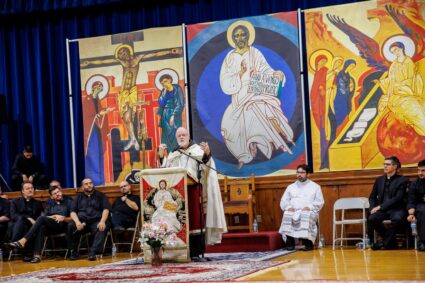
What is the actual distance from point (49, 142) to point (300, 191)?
5.20 m

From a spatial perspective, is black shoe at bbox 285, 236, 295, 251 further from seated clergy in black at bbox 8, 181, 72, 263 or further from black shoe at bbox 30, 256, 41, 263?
black shoe at bbox 30, 256, 41, 263

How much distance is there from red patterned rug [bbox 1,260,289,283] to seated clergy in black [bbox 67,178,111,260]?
8.06 feet

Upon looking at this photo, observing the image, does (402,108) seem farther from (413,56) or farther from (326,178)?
(326,178)

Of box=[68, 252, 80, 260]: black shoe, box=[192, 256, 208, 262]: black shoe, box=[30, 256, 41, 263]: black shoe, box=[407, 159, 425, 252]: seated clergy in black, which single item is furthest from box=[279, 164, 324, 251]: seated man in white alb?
box=[30, 256, 41, 263]: black shoe

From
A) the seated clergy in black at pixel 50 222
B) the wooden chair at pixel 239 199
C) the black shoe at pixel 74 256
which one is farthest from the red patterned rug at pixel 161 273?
the wooden chair at pixel 239 199

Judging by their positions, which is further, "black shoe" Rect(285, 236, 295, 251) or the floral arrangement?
"black shoe" Rect(285, 236, 295, 251)

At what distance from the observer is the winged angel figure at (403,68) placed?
10453mm

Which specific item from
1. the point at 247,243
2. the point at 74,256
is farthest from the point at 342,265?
the point at 74,256

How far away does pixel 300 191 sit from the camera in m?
10.4

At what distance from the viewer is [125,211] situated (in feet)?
36.4

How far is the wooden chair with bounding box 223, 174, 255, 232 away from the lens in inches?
423

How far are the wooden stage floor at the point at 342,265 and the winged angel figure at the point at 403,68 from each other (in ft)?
7.01

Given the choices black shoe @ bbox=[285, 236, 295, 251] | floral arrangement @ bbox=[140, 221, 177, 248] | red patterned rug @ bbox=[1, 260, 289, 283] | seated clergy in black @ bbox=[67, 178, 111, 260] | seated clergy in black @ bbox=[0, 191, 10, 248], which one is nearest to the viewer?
red patterned rug @ bbox=[1, 260, 289, 283]

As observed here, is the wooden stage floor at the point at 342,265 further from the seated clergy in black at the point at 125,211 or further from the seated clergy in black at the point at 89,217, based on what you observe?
the seated clergy in black at the point at 125,211
